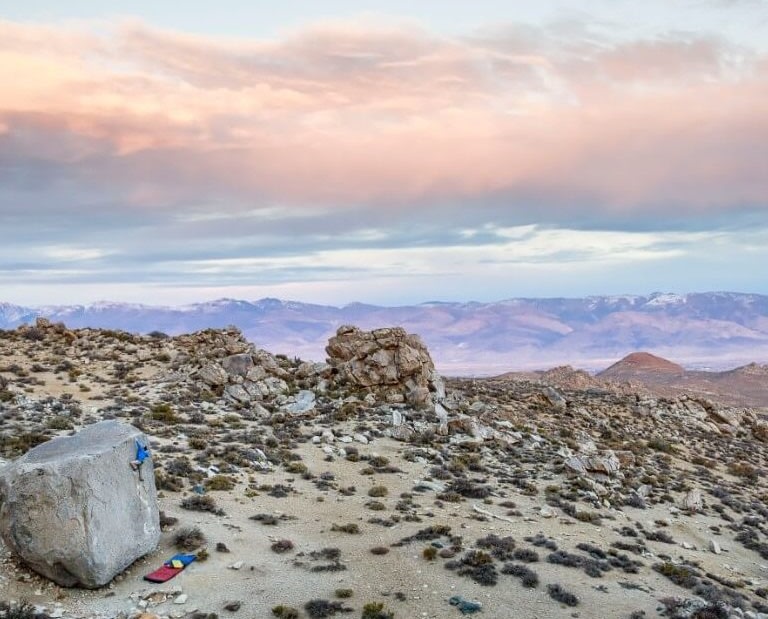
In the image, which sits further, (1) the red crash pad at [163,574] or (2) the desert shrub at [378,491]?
(2) the desert shrub at [378,491]

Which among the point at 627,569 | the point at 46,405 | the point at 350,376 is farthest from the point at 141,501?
the point at 350,376


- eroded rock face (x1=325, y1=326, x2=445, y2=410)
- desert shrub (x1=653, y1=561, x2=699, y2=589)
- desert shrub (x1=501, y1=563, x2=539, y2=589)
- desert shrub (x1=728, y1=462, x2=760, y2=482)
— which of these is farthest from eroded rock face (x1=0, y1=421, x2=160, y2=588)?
desert shrub (x1=728, y1=462, x2=760, y2=482)

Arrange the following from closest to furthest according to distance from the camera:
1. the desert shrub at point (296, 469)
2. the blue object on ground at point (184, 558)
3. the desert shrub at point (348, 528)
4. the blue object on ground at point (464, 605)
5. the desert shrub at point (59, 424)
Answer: the blue object on ground at point (464, 605) → the blue object on ground at point (184, 558) → the desert shrub at point (348, 528) → the desert shrub at point (296, 469) → the desert shrub at point (59, 424)

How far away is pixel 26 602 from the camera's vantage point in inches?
575

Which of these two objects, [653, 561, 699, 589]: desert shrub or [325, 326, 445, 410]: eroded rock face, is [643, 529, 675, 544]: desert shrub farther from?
[325, 326, 445, 410]: eroded rock face

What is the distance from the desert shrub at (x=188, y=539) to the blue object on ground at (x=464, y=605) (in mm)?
7453

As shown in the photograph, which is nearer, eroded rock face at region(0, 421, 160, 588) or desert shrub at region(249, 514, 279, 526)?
eroded rock face at region(0, 421, 160, 588)

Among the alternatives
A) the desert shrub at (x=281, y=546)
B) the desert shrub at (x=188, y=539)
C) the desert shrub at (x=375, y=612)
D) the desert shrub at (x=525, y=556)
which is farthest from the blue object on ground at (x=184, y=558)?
the desert shrub at (x=525, y=556)

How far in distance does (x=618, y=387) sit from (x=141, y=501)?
7413cm

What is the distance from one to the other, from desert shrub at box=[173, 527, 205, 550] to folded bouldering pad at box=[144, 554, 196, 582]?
0.50 metres

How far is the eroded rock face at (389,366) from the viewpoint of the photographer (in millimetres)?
38344

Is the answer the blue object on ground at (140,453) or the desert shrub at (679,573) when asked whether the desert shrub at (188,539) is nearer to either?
the blue object on ground at (140,453)

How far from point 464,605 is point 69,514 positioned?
32.4 ft

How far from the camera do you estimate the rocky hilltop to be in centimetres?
1596
